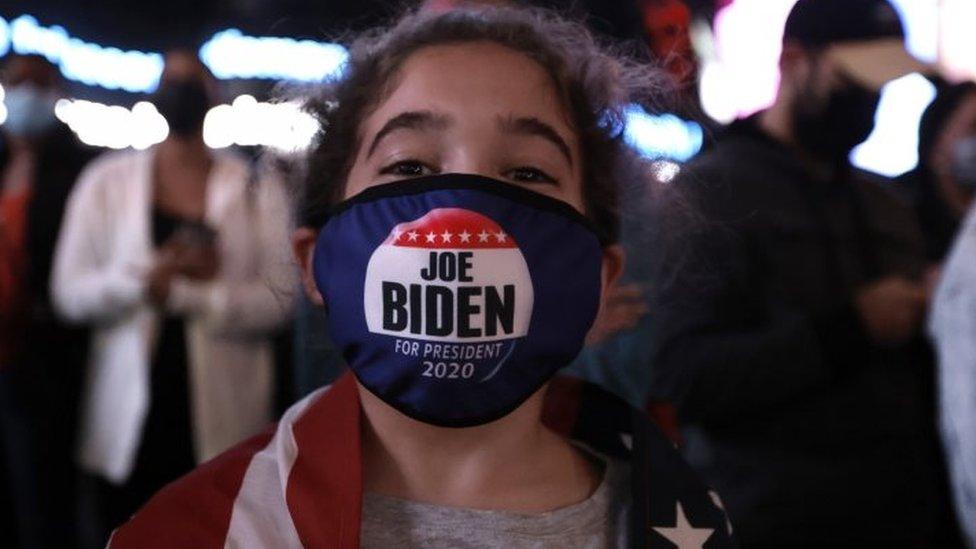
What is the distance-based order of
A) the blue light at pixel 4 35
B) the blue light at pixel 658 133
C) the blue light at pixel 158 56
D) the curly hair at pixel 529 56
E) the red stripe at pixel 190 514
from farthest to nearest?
the blue light at pixel 4 35
the blue light at pixel 158 56
the blue light at pixel 658 133
the curly hair at pixel 529 56
the red stripe at pixel 190 514

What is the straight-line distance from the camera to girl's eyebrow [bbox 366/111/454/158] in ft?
3.95

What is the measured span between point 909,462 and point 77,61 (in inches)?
259

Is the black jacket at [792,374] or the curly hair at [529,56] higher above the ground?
the curly hair at [529,56]

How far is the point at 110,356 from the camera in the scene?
2.59 m

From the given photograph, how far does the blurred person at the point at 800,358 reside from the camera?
2.08m

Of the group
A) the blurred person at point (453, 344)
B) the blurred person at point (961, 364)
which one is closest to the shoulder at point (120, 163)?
the blurred person at point (453, 344)

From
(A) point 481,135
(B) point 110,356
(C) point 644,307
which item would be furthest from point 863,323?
(B) point 110,356

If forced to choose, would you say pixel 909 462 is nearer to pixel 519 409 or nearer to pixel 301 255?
pixel 519 409

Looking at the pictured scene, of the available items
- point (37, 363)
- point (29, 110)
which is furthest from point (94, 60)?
point (37, 363)

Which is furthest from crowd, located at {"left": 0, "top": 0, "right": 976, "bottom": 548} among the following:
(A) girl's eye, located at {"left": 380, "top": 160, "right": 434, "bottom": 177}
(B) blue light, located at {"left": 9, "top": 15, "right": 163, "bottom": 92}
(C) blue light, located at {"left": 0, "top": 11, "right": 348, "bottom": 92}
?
(B) blue light, located at {"left": 9, "top": 15, "right": 163, "bottom": 92}

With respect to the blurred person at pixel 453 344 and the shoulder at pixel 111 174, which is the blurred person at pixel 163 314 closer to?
the shoulder at pixel 111 174

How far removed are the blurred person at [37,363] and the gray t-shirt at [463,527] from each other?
199cm

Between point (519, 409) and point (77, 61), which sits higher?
point (77, 61)

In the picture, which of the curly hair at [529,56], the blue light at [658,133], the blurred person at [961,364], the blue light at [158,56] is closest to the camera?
the curly hair at [529,56]
